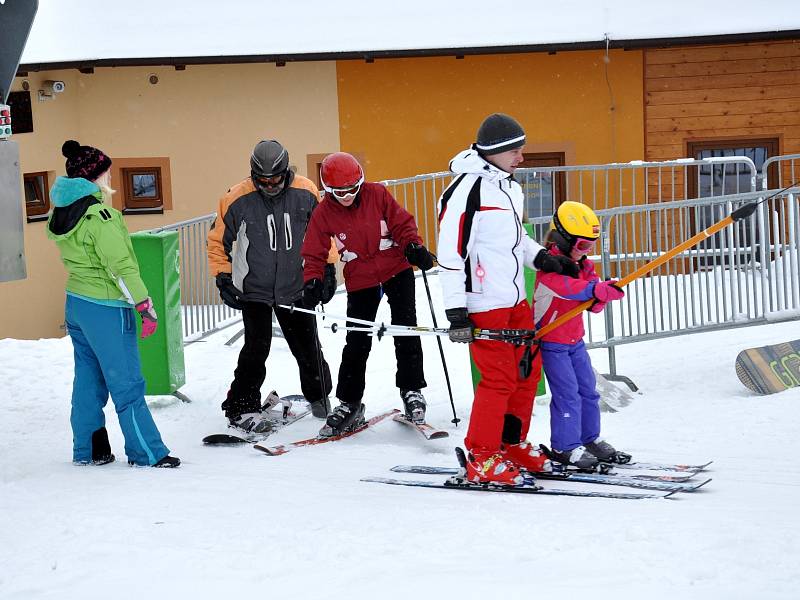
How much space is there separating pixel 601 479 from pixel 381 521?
4.46 ft

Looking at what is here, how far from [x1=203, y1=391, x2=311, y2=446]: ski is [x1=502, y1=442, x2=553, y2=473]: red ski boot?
6.01ft

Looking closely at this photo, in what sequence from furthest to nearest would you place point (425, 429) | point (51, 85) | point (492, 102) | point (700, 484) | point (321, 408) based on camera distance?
point (492, 102)
point (51, 85)
point (321, 408)
point (425, 429)
point (700, 484)

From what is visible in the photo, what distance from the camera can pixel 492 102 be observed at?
1530cm

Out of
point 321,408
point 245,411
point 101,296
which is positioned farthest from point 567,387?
point 101,296

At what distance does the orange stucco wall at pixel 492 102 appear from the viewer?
15.2 meters

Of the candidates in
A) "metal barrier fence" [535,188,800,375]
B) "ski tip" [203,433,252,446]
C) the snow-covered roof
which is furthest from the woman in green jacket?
the snow-covered roof

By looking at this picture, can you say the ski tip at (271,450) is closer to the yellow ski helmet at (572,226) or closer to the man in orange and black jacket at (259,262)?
the man in orange and black jacket at (259,262)

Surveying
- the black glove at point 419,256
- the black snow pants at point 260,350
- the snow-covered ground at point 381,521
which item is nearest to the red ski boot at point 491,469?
the snow-covered ground at point 381,521

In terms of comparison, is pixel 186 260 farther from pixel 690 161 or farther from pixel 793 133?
pixel 793 133

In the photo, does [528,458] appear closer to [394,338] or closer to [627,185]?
[394,338]

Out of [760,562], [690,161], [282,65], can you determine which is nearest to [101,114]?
[282,65]

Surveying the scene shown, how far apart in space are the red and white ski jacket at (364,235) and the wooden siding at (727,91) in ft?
28.8

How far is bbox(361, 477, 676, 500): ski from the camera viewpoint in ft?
18.1

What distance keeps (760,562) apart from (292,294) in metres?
3.94
